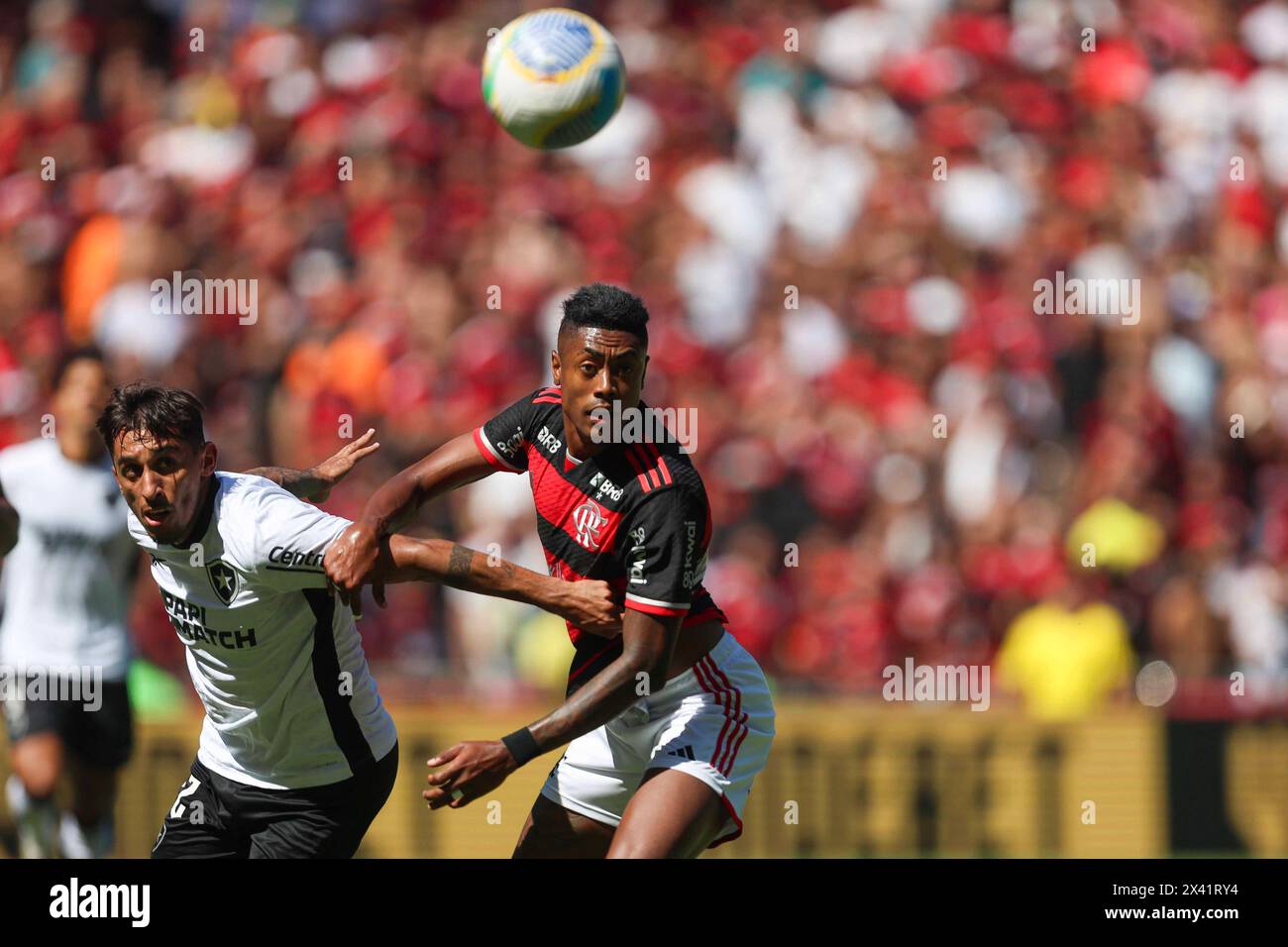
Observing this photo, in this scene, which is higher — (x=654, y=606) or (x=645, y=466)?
(x=645, y=466)

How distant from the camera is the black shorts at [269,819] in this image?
5.34m

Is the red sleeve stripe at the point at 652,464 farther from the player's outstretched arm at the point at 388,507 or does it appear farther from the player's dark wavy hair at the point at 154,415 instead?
the player's dark wavy hair at the point at 154,415

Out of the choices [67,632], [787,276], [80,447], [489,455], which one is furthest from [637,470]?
[787,276]

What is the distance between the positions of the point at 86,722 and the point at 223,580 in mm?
2910

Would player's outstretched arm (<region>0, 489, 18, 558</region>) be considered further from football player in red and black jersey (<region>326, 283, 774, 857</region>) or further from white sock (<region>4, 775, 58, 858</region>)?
white sock (<region>4, 775, 58, 858</region>)

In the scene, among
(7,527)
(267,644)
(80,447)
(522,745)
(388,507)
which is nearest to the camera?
(522,745)

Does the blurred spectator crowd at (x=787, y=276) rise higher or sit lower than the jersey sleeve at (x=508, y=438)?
higher

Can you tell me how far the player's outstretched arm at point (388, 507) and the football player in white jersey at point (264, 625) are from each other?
6 centimetres

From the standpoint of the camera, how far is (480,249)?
43.1ft

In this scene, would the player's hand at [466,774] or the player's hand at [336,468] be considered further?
the player's hand at [336,468]

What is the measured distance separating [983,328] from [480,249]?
3706 mm

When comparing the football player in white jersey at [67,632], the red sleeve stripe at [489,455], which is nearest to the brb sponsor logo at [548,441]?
the red sleeve stripe at [489,455]

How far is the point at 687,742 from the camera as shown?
5.64 metres

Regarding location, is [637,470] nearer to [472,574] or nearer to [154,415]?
[472,574]
